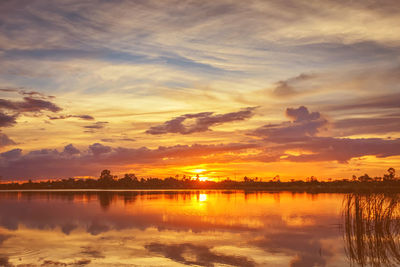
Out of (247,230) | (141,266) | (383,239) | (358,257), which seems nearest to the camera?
(141,266)

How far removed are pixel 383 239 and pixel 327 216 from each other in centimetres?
1373

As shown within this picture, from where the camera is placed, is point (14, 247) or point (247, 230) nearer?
point (14, 247)

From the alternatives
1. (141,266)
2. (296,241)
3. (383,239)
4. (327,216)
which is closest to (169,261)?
(141,266)

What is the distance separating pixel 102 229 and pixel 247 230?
31.9 feet

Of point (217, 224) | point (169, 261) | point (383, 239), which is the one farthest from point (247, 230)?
point (169, 261)

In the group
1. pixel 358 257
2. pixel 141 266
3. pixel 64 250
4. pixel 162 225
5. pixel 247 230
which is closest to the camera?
pixel 141 266

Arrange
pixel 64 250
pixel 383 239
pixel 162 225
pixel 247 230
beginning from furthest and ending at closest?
1. pixel 162 225
2. pixel 247 230
3. pixel 383 239
4. pixel 64 250

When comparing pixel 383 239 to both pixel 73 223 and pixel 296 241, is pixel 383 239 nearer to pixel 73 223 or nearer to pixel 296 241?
pixel 296 241

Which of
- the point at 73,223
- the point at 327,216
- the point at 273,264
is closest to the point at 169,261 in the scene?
the point at 273,264

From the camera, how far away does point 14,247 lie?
1898cm

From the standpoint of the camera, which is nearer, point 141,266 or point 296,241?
point 141,266

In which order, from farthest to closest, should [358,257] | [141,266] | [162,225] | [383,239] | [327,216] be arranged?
[327,216] < [162,225] < [383,239] < [358,257] < [141,266]

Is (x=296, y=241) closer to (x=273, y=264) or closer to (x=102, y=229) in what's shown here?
(x=273, y=264)

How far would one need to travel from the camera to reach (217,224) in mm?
28172
